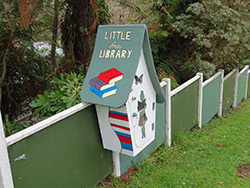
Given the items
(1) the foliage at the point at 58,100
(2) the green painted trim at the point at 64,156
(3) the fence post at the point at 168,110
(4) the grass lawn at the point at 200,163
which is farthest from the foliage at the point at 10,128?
(3) the fence post at the point at 168,110

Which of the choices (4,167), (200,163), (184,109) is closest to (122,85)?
(4,167)

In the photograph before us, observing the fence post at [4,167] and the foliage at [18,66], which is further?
the foliage at [18,66]

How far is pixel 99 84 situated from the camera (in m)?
2.95

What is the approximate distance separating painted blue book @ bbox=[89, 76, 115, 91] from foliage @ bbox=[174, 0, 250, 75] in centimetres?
324

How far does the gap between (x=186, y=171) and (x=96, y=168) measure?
5.01ft

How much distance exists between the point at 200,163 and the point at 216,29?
A: 2995mm

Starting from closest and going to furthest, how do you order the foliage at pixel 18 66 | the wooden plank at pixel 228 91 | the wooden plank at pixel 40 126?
the wooden plank at pixel 40 126 → the foliage at pixel 18 66 → the wooden plank at pixel 228 91

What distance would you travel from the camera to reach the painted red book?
9.52 ft

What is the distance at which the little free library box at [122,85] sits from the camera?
288 cm

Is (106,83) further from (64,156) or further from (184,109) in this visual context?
(184,109)

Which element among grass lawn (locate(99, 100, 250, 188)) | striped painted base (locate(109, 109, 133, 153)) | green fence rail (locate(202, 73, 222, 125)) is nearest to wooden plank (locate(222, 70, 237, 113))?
green fence rail (locate(202, 73, 222, 125))

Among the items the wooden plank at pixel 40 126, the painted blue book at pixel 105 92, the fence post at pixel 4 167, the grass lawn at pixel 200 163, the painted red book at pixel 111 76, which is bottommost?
the grass lawn at pixel 200 163

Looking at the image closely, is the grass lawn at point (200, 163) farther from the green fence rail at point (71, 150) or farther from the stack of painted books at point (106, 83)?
the stack of painted books at point (106, 83)

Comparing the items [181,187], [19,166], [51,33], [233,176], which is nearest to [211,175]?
[233,176]
